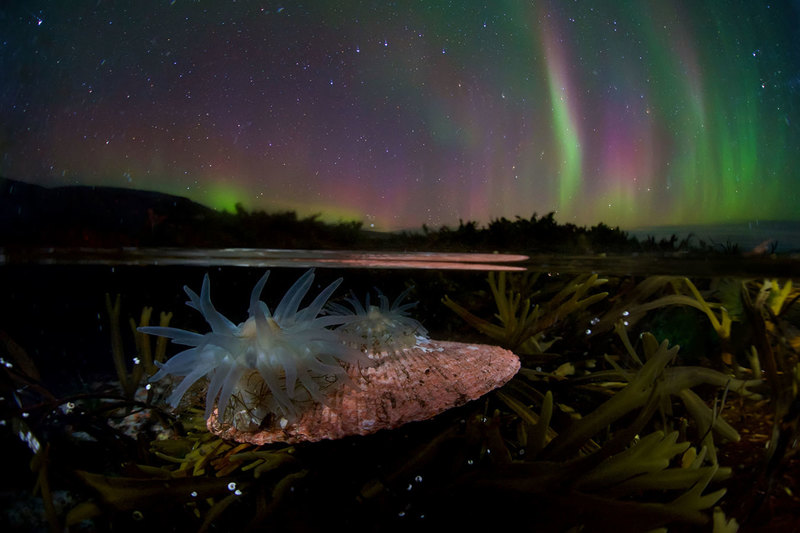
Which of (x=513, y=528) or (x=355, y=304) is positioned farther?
(x=355, y=304)

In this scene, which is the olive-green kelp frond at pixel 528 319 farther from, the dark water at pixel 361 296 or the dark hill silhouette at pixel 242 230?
the dark hill silhouette at pixel 242 230

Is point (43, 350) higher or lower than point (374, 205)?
lower

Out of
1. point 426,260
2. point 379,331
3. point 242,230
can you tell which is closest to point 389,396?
point 379,331

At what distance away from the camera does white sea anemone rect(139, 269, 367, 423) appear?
55.5 inches

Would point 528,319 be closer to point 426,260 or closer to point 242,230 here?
point 426,260

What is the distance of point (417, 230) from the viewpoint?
2.51 metres

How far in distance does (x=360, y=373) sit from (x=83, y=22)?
267 cm

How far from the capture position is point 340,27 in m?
2.14

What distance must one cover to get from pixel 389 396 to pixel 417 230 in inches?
52.1

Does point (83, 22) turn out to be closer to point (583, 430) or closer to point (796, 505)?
point (583, 430)

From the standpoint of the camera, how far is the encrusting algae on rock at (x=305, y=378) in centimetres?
133

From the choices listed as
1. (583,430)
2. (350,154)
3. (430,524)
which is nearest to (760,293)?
(583,430)

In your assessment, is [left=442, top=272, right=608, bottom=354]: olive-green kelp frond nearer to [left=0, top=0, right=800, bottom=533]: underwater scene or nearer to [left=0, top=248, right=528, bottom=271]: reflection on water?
[left=0, top=0, right=800, bottom=533]: underwater scene

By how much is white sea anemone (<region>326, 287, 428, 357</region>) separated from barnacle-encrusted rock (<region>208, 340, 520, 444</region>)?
0.06 m
